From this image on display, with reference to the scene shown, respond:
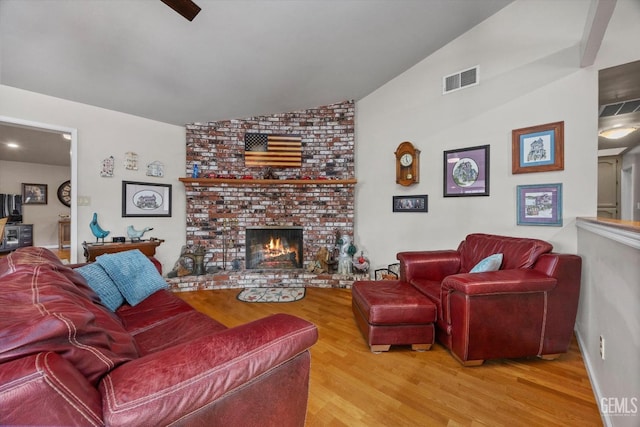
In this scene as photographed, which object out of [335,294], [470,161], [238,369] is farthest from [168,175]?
[470,161]

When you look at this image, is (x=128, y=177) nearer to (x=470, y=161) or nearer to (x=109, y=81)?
(x=109, y=81)

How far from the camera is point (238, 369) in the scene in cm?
76

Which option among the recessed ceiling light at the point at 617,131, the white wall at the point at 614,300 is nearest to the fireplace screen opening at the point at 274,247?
the white wall at the point at 614,300

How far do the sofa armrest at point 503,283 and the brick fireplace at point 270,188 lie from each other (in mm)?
2204

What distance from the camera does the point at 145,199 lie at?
3572mm

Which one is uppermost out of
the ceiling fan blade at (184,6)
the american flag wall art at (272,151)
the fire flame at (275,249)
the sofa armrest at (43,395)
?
the ceiling fan blade at (184,6)

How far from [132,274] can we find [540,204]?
12.1ft

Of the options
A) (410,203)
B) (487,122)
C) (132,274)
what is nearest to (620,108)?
(487,122)

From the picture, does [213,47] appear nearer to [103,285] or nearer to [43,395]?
[103,285]

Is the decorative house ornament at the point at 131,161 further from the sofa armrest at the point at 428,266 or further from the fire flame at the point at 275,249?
the sofa armrest at the point at 428,266

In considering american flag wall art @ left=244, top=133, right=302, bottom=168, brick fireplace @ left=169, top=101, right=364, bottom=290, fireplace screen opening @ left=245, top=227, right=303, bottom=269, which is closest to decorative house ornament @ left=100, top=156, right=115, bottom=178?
brick fireplace @ left=169, top=101, right=364, bottom=290

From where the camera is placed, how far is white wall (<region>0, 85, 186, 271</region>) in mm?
2789

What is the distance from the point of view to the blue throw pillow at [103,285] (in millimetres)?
1582

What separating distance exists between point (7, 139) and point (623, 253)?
8.03 metres
